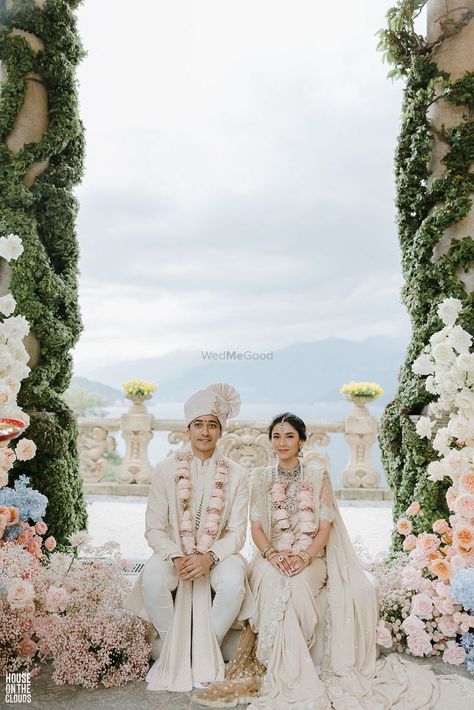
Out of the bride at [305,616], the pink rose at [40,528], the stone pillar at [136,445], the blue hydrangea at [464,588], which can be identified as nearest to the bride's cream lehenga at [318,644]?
the bride at [305,616]

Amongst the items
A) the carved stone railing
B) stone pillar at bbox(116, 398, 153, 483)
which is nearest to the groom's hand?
the carved stone railing

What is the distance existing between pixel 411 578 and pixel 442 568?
0.25m

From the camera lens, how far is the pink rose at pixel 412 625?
3049 mm

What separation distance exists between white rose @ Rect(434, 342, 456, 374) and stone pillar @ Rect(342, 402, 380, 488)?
4448mm

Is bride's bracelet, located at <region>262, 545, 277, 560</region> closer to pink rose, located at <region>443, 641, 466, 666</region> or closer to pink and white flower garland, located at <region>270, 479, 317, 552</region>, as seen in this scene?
pink and white flower garland, located at <region>270, 479, 317, 552</region>

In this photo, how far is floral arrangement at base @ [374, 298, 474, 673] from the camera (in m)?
3.00

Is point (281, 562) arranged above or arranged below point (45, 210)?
below

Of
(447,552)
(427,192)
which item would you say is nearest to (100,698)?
(447,552)

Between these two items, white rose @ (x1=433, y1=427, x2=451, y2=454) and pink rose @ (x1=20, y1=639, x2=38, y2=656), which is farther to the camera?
white rose @ (x1=433, y1=427, x2=451, y2=454)

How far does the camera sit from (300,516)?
10.2ft

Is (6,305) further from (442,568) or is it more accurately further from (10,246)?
(442,568)

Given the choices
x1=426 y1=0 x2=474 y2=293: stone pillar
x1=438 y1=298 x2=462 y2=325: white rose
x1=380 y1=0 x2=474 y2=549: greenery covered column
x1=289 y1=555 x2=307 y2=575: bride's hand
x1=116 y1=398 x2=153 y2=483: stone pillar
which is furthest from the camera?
x1=116 y1=398 x2=153 y2=483: stone pillar

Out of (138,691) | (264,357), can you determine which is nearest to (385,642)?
(138,691)

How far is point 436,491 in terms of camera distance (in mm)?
3572
